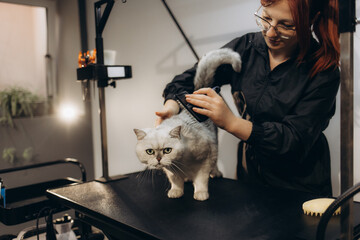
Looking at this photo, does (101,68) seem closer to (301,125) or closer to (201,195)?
(201,195)

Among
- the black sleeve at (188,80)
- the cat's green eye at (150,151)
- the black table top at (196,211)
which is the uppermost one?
the black sleeve at (188,80)

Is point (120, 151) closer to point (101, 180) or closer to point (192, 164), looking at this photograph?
point (101, 180)

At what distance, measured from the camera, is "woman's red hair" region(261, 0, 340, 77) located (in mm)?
983

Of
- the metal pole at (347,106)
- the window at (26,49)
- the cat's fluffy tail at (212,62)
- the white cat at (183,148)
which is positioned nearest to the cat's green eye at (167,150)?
the white cat at (183,148)

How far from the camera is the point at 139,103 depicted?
8.03 ft

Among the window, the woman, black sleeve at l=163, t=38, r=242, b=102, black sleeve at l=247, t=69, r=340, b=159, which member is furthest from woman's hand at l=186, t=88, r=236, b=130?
the window

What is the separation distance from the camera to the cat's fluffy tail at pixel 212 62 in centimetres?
120

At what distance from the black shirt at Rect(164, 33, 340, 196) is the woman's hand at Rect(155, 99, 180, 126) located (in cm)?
5

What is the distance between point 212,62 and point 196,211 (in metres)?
0.52

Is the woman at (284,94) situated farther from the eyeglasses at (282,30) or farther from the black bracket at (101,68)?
the black bracket at (101,68)

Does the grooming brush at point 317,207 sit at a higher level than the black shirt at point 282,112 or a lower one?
lower

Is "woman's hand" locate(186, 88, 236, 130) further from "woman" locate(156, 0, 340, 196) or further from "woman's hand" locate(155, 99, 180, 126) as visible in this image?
"woman's hand" locate(155, 99, 180, 126)

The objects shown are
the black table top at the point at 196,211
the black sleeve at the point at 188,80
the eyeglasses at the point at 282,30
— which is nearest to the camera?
the black table top at the point at 196,211

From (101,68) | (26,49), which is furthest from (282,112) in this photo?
(26,49)
